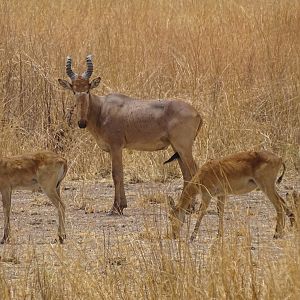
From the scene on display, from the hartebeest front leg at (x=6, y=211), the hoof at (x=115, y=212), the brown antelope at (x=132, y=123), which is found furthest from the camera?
the brown antelope at (x=132, y=123)

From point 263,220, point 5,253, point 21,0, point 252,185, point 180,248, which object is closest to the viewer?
point 180,248

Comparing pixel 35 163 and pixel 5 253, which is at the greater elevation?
pixel 35 163

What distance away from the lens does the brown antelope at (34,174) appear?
1134 cm

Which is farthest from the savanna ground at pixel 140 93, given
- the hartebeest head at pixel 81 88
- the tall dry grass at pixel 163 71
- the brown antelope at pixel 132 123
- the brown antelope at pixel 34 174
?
the hartebeest head at pixel 81 88

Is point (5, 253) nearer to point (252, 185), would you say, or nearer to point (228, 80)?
point (252, 185)

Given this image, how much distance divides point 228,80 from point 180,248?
28.3 feet

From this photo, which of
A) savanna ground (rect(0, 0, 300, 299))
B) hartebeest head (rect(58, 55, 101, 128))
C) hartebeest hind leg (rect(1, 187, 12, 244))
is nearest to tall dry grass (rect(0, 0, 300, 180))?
savanna ground (rect(0, 0, 300, 299))

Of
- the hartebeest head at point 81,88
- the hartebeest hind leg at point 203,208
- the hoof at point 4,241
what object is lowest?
the hoof at point 4,241

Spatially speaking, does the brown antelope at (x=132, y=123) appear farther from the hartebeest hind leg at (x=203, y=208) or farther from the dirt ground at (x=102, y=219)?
the hartebeest hind leg at (x=203, y=208)

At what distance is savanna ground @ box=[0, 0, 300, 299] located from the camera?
452 inches

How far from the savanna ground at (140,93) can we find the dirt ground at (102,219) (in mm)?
24

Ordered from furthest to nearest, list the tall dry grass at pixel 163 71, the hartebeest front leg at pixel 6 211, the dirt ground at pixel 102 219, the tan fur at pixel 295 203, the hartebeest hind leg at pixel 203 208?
the tall dry grass at pixel 163 71 → the hartebeest front leg at pixel 6 211 → the hartebeest hind leg at pixel 203 208 → the dirt ground at pixel 102 219 → the tan fur at pixel 295 203

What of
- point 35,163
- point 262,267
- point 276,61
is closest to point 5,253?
point 35,163

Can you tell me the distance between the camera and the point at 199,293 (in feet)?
25.1
